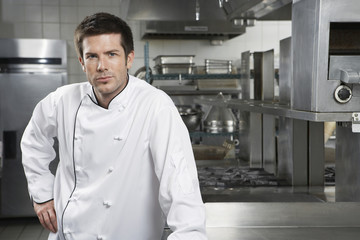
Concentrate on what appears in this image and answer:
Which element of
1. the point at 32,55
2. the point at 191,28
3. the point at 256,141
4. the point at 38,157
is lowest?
the point at 256,141

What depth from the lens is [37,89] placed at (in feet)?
16.4

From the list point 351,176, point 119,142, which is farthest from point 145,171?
point 351,176

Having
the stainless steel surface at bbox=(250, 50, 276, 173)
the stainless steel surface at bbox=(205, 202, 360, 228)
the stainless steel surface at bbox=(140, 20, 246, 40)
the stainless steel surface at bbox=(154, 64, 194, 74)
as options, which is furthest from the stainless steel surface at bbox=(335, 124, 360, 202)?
the stainless steel surface at bbox=(140, 20, 246, 40)

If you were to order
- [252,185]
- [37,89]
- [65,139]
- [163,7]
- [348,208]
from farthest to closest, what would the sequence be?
[37,89] < [163,7] < [252,185] < [348,208] < [65,139]

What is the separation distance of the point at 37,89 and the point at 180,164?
3822 millimetres

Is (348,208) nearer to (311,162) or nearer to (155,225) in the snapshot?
(311,162)

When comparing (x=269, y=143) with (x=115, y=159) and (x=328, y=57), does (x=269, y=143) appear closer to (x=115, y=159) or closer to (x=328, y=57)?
(x=328, y=57)

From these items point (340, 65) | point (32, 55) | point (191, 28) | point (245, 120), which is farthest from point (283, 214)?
point (32, 55)

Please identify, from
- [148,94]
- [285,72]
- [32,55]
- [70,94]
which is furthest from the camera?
[32,55]

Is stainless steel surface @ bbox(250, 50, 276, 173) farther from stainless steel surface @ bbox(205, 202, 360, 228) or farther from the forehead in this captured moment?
the forehead

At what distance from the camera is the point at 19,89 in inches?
195

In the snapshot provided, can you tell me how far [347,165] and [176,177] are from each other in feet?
3.49

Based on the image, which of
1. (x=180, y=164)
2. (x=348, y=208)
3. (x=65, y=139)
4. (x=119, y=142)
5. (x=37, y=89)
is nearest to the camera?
(x=180, y=164)

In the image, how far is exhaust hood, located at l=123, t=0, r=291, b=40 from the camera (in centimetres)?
258
